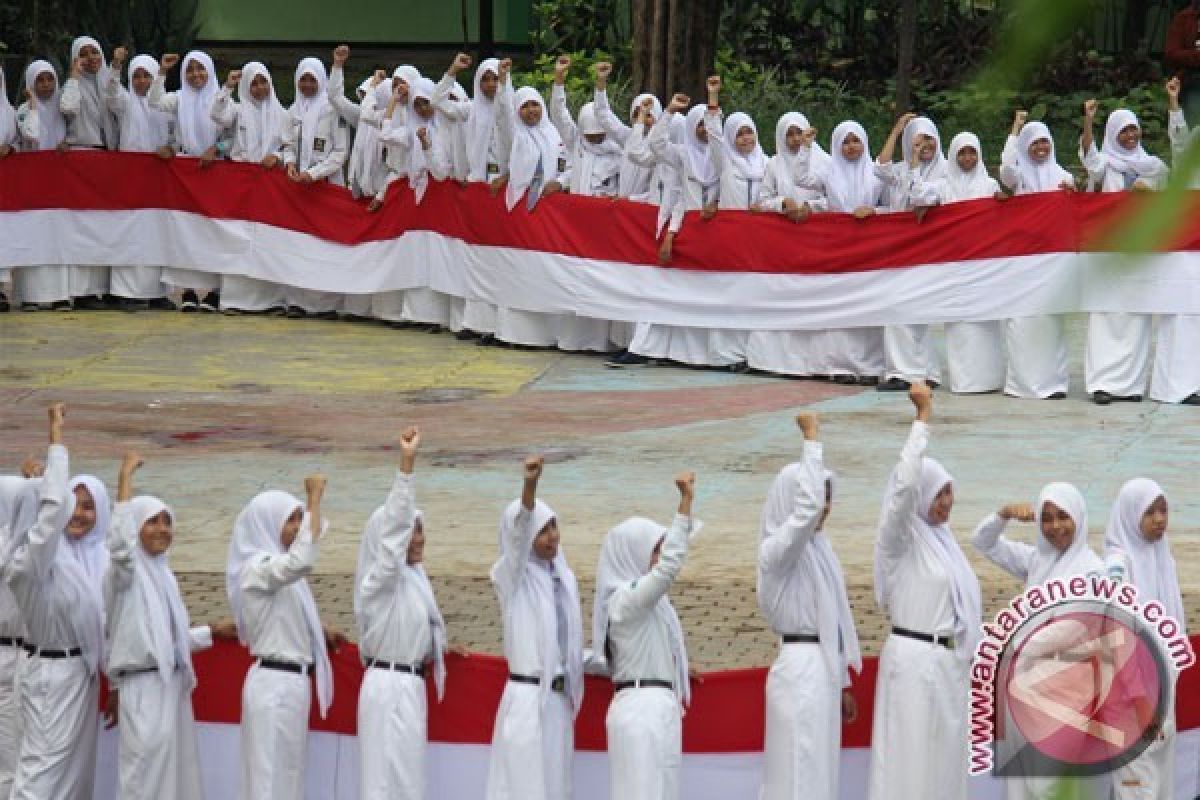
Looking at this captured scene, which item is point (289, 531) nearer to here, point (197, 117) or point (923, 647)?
point (923, 647)

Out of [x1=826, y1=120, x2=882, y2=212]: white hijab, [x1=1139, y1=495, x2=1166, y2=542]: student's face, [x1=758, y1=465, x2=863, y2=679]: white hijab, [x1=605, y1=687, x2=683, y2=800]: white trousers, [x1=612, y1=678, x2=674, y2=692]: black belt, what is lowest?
[x1=605, y1=687, x2=683, y2=800]: white trousers

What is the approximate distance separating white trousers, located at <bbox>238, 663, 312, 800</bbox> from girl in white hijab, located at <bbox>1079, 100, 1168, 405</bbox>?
26.3ft

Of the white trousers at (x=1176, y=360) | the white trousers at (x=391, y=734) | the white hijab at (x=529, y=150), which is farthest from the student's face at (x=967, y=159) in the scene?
the white trousers at (x=391, y=734)

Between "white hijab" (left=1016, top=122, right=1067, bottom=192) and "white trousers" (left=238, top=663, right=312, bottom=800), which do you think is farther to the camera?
"white hijab" (left=1016, top=122, right=1067, bottom=192)

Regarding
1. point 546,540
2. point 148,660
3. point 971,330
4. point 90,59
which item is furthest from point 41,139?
point 546,540

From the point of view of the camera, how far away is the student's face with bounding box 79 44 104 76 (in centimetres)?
1822

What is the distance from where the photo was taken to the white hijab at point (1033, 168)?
581 inches

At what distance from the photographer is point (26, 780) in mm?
7352

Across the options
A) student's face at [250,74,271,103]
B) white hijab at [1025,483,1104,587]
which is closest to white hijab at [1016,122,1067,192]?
student's face at [250,74,271,103]

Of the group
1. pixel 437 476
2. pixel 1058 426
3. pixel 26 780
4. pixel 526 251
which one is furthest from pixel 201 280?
pixel 26 780

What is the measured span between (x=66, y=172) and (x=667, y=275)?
5.76 meters

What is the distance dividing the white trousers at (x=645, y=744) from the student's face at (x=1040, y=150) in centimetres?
849

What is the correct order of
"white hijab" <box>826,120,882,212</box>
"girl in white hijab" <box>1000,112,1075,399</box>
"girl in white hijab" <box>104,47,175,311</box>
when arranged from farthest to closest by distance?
1. "girl in white hijab" <box>104,47,175,311</box>
2. "white hijab" <box>826,120,882,212</box>
3. "girl in white hijab" <box>1000,112,1075,399</box>

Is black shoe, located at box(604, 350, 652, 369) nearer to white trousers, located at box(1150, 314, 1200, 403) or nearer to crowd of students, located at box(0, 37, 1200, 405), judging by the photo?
crowd of students, located at box(0, 37, 1200, 405)
